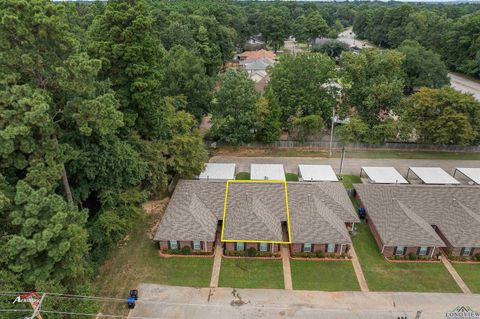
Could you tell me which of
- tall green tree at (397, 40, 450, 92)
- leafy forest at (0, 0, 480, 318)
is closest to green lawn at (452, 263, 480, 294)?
leafy forest at (0, 0, 480, 318)

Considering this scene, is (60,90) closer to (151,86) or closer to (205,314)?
(151,86)

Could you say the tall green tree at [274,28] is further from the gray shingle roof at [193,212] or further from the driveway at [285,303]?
the driveway at [285,303]

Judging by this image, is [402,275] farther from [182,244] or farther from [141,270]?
[141,270]

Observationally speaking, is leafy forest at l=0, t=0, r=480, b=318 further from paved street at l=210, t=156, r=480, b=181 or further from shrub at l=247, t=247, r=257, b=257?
shrub at l=247, t=247, r=257, b=257

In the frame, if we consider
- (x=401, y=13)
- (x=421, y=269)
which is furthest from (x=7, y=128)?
(x=401, y=13)
